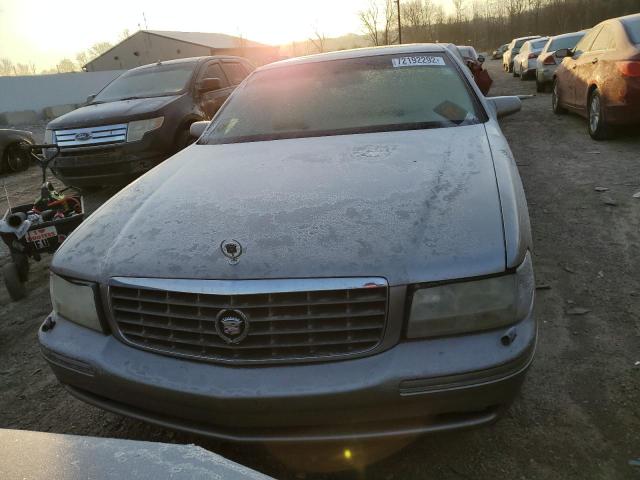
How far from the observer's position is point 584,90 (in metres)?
7.38

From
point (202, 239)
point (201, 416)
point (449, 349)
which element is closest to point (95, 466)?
point (201, 416)

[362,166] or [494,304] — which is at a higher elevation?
[362,166]

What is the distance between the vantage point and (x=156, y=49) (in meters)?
46.8

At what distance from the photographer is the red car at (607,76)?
612 cm

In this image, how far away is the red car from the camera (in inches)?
241

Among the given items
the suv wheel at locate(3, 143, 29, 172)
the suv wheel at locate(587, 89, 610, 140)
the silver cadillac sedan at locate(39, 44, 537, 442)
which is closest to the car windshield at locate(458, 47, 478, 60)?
the suv wheel at locate(587, 89, 610, 140)

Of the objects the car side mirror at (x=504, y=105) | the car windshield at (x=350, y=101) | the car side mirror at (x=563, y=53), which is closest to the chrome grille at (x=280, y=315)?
the car windshield at (x=350, y=101)

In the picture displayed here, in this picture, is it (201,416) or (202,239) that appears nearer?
(201,416)

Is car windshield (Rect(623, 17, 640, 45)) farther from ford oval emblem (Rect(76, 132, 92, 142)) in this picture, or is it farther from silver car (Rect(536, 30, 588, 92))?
ford oval emblem (Rect(76, 132, 92, 142))

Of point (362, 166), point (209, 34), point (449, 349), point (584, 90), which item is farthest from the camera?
point (209, 34)

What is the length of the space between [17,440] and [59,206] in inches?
141

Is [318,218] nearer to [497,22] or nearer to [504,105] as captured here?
[504,105]

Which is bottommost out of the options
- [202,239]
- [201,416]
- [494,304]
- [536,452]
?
[536,452]

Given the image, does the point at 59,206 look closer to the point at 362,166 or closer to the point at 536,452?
the point at 362,166
